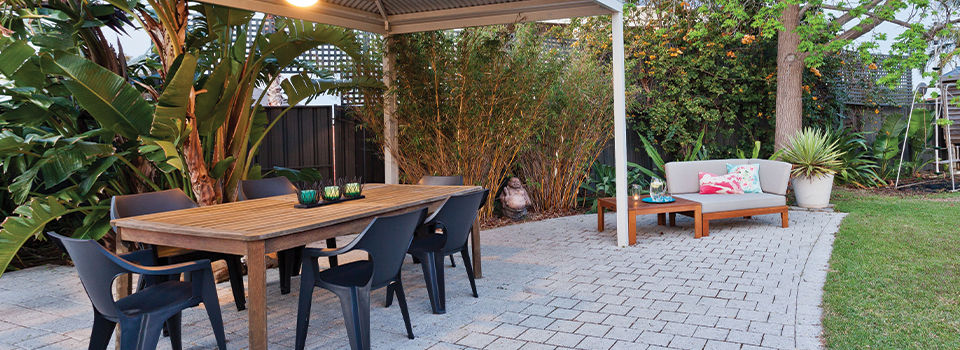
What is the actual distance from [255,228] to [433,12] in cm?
399

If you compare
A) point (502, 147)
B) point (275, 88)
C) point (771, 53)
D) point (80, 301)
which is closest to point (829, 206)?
point (771, 53)

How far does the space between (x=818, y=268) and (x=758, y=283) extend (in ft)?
2.32

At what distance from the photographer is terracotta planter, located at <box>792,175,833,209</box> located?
751 centimetres

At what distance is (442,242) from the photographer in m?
3.64

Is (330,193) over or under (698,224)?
over

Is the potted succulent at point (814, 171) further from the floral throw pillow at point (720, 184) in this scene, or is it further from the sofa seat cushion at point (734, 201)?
the floral throw pillow at point (720, 184)

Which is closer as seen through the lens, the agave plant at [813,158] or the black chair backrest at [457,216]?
the black chair backrest at [457,216]

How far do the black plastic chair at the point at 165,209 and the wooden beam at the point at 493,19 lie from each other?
3.20 meters

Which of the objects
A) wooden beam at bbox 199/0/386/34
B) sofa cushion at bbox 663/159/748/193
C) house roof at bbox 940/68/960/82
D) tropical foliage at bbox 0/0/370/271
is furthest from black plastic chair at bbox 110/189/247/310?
house roof at bbox 940/68/960/82

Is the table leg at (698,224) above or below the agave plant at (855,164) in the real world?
below

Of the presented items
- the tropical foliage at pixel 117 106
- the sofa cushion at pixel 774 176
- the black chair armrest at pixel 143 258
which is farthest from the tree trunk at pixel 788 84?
the black chair armrest at pixel 143 258

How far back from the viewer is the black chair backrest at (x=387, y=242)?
2.73 m

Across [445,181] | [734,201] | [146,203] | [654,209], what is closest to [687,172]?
[734,201]

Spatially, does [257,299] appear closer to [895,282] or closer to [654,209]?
[895,282]
